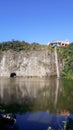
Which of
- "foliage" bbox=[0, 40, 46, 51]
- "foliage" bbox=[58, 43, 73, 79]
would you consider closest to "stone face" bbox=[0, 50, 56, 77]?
"foliage" bbox=[0, 40, 46, 51]

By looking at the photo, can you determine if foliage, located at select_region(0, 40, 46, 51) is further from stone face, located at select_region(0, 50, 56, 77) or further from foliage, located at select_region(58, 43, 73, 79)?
foliage, located at select_region(58, 43, 73, 79)

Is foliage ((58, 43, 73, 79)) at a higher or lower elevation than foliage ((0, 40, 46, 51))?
lower

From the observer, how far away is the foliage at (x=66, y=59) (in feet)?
348

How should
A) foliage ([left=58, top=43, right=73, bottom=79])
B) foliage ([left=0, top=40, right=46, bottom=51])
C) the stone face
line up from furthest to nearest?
foliage ([left=0, top=40, right=46, bottom=51]) → the stone face → foliage ([left=58, top=43, right=73, bottom=79])

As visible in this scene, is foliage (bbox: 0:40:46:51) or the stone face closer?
the stone face

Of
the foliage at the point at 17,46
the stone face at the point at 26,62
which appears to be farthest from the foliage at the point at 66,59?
the foliage at the point at 17,46

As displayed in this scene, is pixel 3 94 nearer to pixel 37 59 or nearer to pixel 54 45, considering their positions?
pixel 37 59

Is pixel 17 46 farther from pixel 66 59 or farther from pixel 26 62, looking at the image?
pixel 66 59

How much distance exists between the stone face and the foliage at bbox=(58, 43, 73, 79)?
3425 millimetres

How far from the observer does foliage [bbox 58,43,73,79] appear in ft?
348

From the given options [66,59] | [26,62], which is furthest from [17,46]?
[66,59]

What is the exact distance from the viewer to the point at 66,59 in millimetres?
109438

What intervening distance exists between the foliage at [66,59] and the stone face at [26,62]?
3425 mm

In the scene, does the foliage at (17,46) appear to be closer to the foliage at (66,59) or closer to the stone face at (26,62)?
the stone face at (26,62)
